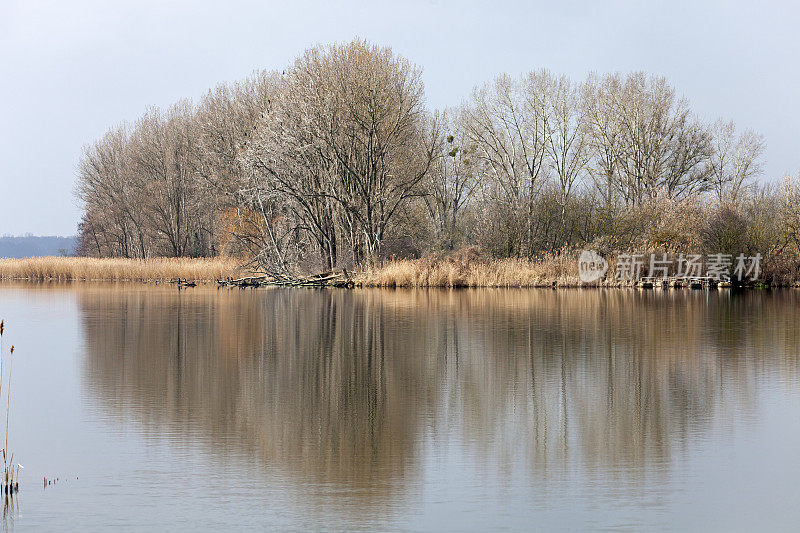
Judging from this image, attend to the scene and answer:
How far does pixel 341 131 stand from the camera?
126ft

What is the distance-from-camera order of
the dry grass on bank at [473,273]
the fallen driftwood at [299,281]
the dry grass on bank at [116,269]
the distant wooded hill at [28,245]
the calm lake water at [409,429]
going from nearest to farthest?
the calm lake water at [409,429], the dry grass on bank at [473,273], the fallen driftwood at [299,281], the dry grass on bank at [116,269], the distant wooded hill at [28,245]

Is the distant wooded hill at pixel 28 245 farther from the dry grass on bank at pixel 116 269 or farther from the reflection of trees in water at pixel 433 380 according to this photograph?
the reflection of trees in water at pixel 433 380

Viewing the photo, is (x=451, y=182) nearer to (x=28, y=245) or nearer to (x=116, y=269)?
(x=116, y=269)

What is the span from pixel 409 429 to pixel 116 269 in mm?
47297

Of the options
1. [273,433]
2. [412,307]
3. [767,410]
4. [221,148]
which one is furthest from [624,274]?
[273,433]

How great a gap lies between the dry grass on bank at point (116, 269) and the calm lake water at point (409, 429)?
3037cm

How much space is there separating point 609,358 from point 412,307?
1170 centimetres

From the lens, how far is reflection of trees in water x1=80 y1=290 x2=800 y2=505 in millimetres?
7203

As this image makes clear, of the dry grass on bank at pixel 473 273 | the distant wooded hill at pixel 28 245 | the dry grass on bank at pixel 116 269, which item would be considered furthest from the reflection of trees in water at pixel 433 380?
the distant wooded hill at pixel 28 245

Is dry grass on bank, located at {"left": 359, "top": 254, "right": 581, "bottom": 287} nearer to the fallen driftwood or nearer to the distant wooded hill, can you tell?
the fallen driftwood

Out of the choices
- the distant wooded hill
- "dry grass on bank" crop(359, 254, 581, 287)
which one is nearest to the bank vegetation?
"dry grass on bank" crop(359, 254, 581, 287)

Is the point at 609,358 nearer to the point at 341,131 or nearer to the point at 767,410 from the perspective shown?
the point at 767,410

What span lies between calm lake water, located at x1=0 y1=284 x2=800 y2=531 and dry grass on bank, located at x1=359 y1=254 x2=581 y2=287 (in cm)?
1991

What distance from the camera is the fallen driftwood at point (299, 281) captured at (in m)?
38.7
